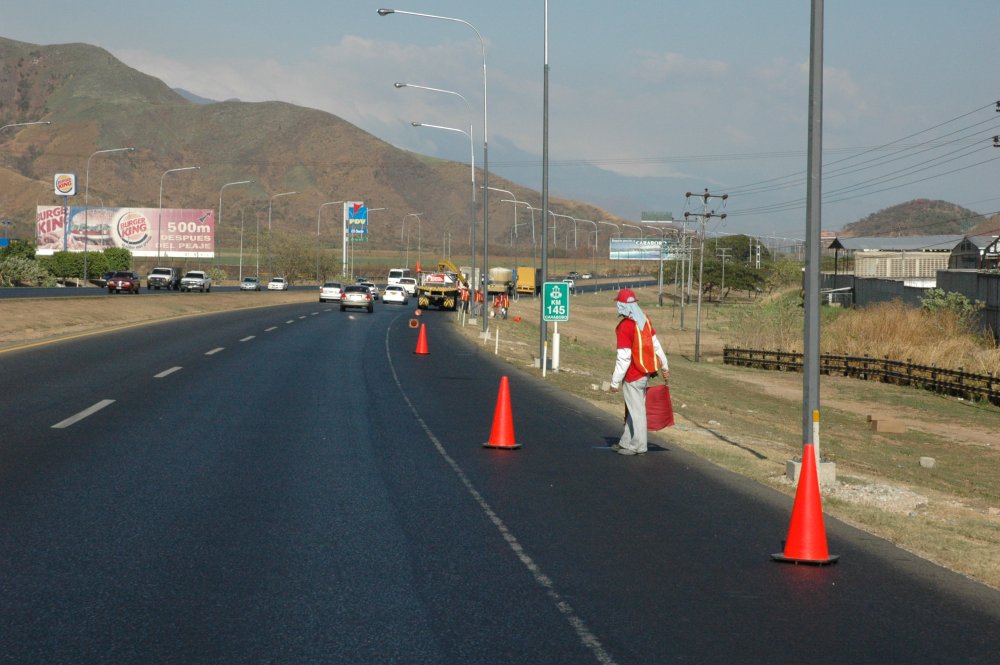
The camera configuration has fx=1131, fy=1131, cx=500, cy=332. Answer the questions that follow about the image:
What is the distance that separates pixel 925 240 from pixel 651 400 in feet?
321

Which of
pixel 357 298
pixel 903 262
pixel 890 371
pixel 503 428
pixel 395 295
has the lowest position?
pixel 890 371

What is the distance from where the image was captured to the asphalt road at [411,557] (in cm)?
593

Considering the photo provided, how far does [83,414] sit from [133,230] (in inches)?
4082

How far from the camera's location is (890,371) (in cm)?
4200

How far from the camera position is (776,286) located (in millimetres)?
123875

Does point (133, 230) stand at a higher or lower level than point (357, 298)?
higher

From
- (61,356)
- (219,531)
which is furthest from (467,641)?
(61,356)

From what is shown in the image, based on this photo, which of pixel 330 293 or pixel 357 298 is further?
pixel 330 293

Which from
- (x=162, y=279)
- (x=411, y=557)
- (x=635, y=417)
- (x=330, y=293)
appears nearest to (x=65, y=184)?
(x=162, y=279)

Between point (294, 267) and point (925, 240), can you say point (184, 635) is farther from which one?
point (294, 267)

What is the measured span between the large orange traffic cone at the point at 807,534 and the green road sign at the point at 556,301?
1679 cm

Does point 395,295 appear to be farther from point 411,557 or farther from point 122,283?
point 411,557

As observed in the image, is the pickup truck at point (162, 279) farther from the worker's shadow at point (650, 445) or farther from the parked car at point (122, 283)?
the worker's shadow at point (650, 445)

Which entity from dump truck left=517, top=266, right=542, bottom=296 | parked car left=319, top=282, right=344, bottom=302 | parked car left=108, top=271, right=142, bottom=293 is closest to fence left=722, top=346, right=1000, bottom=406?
parked car left=319, top=282, right=344, bottom=302
